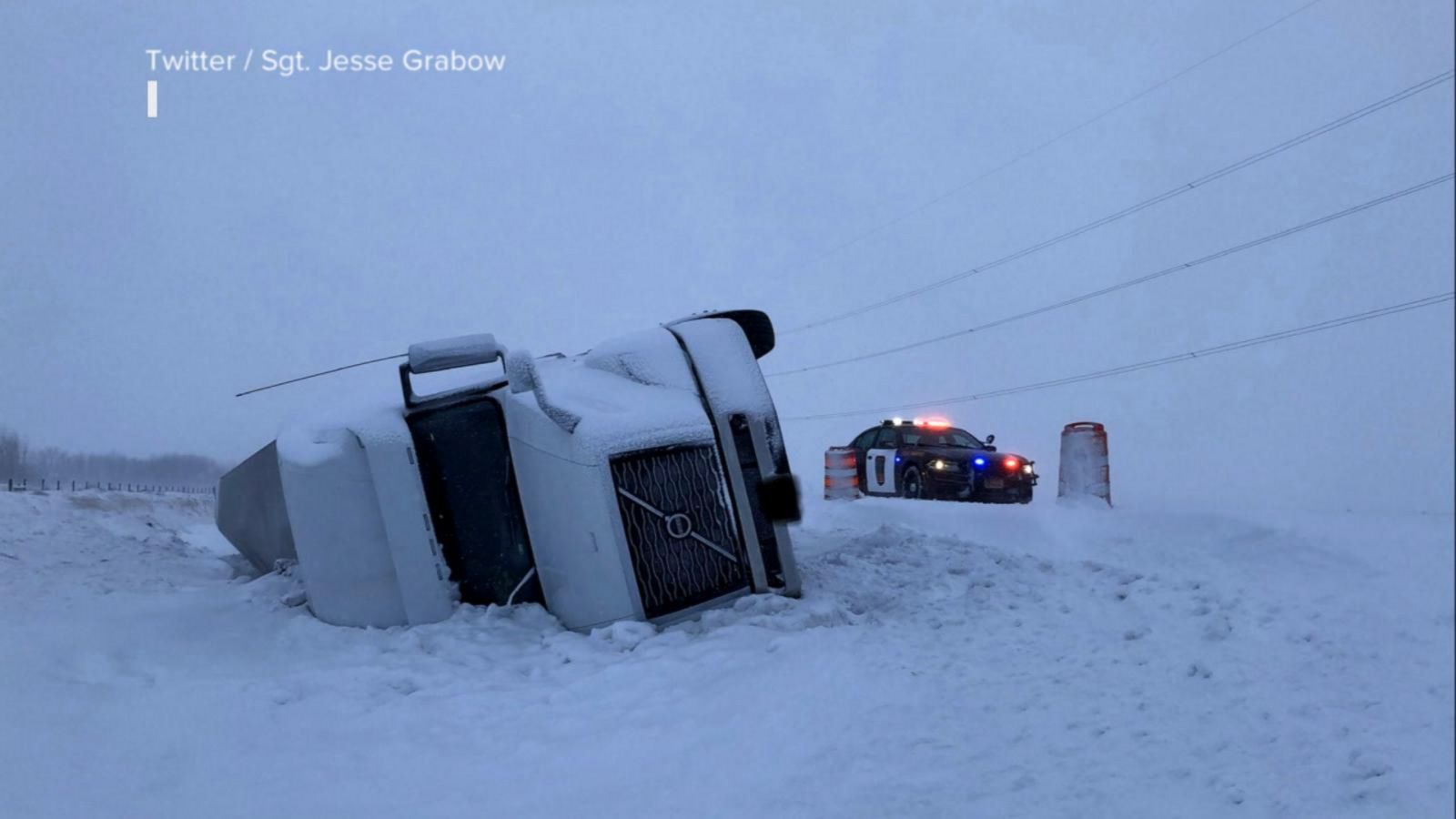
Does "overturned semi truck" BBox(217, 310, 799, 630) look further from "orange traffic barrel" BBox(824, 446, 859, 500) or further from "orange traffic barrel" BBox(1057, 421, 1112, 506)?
"orange traffic barrel" BBox(824, 446, 859, 500)

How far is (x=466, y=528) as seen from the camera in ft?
21.8

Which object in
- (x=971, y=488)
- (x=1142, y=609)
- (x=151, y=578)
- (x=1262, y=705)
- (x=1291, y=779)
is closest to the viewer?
(x=1291, y=779)

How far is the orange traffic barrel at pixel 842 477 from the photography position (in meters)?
14.8

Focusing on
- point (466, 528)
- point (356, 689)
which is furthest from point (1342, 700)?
point (466, 528)

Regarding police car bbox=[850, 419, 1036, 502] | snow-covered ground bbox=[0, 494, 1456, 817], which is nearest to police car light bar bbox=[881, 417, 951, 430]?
police car bbox=[850, 419, 1036, 502]

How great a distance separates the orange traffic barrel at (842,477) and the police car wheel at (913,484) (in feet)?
2.70

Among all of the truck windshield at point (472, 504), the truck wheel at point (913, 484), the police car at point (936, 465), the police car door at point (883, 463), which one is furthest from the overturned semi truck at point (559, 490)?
the police car door at point (883, 463)

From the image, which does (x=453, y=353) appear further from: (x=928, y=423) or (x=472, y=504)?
(x=928, y=423)

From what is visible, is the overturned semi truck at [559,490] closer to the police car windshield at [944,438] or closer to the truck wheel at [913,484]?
the truck wheel at [913,484]

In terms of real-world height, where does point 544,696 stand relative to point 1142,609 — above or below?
above

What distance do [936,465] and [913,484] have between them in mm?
736

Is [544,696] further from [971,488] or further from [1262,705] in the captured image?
[971,488]

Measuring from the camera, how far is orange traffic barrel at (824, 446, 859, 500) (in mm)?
14758

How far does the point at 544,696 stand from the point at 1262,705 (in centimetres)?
333
